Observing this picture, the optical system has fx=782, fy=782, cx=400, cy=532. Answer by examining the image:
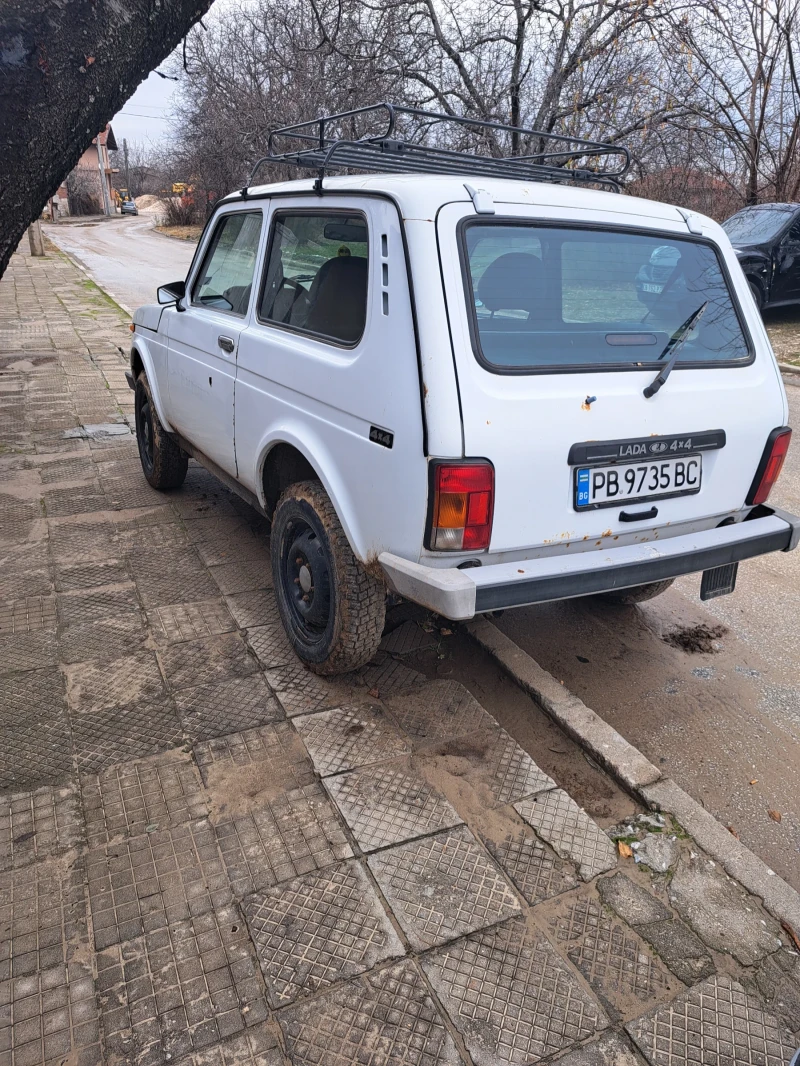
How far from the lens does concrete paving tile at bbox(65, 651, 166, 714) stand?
10.7ft

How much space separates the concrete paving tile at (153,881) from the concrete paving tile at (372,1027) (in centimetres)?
47

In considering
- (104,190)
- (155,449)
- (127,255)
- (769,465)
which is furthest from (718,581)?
(104,190)

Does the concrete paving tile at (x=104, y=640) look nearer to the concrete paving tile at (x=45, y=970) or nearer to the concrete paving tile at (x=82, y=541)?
the concrete paving tile at (x=82, y=541)

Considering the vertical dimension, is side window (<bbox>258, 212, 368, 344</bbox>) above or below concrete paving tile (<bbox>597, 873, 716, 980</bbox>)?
above

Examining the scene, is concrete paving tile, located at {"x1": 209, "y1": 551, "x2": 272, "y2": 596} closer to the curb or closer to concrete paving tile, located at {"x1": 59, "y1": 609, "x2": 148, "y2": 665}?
concrete paving tile, located at {"x1": 59, "y1": 609, "x2": 148, "y2": 665}

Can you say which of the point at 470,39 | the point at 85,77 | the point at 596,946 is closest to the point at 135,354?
the point at 85,77

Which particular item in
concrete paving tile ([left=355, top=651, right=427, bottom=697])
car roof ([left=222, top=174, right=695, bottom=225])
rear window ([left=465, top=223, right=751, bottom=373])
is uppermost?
car roof ([left=222, top=174, right=695, bottom=225])

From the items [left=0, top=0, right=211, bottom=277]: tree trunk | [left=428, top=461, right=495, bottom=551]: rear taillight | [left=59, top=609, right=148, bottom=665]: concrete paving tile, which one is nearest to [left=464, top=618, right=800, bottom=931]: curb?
[left=428, top=461, right=495, bottom=551]: rear taillight

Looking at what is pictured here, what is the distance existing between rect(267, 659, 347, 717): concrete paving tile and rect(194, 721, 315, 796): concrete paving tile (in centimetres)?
15

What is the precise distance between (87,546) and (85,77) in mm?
2544

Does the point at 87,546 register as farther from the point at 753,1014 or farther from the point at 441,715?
the point at 753,1014

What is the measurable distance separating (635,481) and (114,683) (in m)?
2.33

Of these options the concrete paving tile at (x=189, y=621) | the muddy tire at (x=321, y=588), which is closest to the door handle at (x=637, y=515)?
the muddy tire at (x=321, y=588)

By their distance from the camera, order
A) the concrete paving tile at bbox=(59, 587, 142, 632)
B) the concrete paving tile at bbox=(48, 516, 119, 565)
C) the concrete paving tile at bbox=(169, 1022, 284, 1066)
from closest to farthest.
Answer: the concrete paving tile at bbox=(169, 1022, 284, 1066)
the concrete paving tile at bbox=(59, 587, 142, 632)
the concrete paving tile at bbox=(48, 516, 119, 565)
